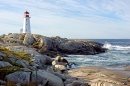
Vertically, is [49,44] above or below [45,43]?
below

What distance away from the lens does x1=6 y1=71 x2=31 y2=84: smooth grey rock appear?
11.7 meters

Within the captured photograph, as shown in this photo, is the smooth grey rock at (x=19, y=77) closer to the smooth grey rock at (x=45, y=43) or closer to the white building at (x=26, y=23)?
the smooth grey rock at (x=45, y=43)

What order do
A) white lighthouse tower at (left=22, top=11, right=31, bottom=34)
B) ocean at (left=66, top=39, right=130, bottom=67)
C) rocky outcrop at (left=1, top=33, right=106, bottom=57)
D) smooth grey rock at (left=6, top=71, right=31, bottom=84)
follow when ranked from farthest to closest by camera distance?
white lighthouse tower at (left=22, top=11, right=31, bottom=34) → rocky outcrop at (left=1, top=33, right=106, bottom=57) → ocean at (left=66, top=39, right=130, bottom=67) → smooth grey rock at (left=6, top=71, right=31, bottom=84)

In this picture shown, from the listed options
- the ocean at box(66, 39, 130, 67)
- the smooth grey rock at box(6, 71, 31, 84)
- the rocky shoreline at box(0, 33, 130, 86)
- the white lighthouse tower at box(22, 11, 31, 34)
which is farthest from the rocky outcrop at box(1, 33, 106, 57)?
the smooth grey rock at box(6, 71, 31, 84)

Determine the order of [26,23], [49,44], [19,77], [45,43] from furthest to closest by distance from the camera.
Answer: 1. [26,23]
2. [49,44]
3. [45,43]
4. [19,77]

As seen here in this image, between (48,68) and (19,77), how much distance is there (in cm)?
951

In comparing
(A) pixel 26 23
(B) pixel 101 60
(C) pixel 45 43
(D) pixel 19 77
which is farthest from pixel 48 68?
(A) pixel 26 23

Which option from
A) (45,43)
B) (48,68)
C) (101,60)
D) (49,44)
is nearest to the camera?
(48,68)

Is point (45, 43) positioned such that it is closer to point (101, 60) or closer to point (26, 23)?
point (26, 23)

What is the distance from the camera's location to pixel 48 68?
839 inches

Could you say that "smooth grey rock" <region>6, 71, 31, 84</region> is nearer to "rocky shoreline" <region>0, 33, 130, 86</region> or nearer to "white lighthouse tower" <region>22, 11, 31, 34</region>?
"rocky shoreline" <region>0, 33, 130, 86</region>

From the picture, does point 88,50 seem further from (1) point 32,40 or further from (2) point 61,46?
(1) point 32,40

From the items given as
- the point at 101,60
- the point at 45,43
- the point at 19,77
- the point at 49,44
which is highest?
the point at 45,43

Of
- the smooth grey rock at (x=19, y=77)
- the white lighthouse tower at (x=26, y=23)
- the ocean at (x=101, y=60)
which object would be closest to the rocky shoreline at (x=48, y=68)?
the smooth grey rock at (x=19, y=77)
